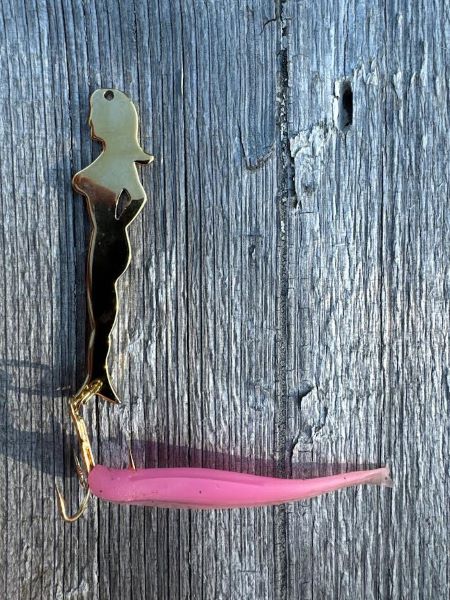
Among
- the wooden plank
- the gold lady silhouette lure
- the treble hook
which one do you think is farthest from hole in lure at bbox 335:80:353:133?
the treble hook

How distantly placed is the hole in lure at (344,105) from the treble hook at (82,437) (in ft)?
2.43

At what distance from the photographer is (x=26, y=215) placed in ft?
3.92

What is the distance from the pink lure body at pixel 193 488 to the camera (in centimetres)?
113

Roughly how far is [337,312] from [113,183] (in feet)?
1.77

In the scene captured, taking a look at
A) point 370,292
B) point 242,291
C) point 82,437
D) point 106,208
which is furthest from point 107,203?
point 370,292

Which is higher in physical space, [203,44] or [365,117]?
[203,44]

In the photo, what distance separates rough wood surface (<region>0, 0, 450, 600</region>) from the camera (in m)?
1.19

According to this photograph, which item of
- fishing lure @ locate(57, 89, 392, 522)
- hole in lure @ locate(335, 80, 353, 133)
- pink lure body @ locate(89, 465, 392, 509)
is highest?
hole in lure @ locate(335, 80, 353, 133)

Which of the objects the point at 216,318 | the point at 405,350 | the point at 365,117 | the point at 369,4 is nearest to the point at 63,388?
the point at 216,318

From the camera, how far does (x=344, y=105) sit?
1.21 meters

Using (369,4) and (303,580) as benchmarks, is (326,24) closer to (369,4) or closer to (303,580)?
(369,4)

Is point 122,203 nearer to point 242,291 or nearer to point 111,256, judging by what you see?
point 111,256

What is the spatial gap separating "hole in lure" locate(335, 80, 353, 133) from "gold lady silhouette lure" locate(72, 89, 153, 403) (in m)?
0.40

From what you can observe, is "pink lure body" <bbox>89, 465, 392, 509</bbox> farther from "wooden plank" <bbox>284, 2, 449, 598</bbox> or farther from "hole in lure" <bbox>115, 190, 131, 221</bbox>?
"hole in lure" <bbox>115, 190, 131, 221</bbox>
